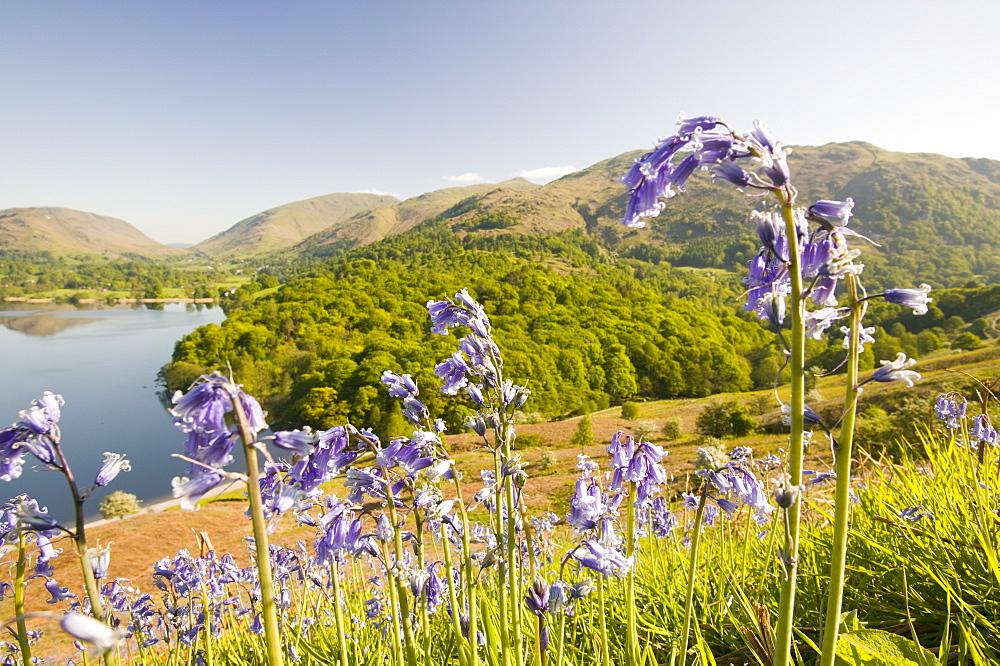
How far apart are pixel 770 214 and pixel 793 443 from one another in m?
0.74

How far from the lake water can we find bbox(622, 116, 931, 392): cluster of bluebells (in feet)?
61.3

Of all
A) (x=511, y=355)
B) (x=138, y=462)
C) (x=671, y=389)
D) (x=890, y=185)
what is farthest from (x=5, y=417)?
(x=890, y=185)

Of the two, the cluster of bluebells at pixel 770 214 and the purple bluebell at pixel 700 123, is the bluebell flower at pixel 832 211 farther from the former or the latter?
the purple bluebell at pixel 700 123

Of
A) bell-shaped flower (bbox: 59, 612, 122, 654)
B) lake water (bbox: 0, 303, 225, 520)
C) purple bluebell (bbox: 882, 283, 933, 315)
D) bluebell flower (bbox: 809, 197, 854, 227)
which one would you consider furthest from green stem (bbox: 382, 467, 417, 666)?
lake water (bbox: 0, 303, 225, 520)

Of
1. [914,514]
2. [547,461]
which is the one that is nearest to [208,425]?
[914,514]

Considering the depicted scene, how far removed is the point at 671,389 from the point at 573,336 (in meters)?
18.1

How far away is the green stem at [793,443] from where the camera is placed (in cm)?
141

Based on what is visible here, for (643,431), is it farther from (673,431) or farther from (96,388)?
(96,388)

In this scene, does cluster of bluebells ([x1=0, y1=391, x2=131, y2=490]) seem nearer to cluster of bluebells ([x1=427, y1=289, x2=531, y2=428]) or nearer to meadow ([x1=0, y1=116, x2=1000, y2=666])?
meadow ([x1=0, y1=116, x2=1000, y2=666])

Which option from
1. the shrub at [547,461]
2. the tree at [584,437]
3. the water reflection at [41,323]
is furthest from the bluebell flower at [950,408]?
the water reflection at [41,323]

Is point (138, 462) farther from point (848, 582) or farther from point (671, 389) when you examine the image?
point (671, 389)

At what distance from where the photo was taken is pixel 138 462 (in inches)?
1891

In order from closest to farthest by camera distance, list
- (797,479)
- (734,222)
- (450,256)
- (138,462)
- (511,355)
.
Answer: (797,479) < (138,462) < (511,355) < (450,256) < (734,222)

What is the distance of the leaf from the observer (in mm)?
2018
